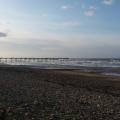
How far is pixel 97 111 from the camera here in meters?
13.1

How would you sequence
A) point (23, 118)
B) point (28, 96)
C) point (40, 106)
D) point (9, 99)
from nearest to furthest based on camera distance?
point (23, 118) < point (40, 106) < point (9, 99) < point (28, 96)

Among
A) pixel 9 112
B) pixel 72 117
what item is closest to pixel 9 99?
pixel 9 112

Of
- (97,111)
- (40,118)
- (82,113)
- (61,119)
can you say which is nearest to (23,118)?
(40,118)

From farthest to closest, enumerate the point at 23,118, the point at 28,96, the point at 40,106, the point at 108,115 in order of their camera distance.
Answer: the point at 28,96
the point at 40,106
the point at 108,115
the point at 23,118

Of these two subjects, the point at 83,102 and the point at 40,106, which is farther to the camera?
the point at 83,102

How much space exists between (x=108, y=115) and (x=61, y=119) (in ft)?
7.04

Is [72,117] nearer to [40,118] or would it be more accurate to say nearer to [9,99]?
[40,118]

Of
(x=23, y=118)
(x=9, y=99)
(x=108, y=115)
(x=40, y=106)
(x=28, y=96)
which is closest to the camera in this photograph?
(x=23, y=118)

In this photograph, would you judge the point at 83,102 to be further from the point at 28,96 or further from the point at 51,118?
the point at 51,118

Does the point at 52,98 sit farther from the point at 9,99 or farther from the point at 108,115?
the point at 108,115

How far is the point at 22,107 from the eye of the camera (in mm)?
13266

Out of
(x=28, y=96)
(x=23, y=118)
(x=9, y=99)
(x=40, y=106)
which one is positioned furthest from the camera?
(x=28, y=96)

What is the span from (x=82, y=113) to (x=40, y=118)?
1.90 meters

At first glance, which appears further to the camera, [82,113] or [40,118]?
[82,113]
